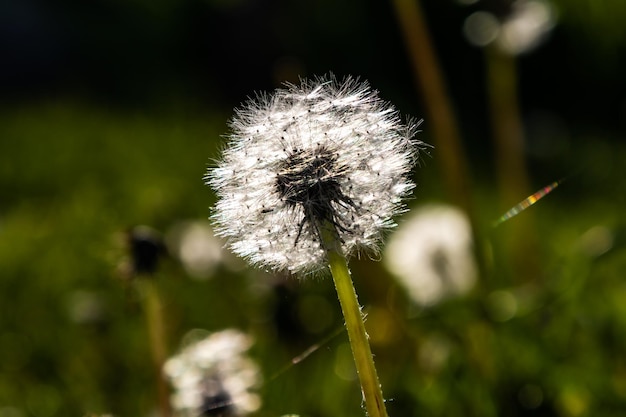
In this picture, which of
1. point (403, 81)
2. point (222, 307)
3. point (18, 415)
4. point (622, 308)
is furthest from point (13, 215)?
point (403, 81)

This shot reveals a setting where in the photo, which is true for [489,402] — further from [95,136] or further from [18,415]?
[95,136]

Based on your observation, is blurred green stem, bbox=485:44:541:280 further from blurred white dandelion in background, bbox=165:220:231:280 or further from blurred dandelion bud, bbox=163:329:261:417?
blurred dandelion bud, bbox=163:329:261:417

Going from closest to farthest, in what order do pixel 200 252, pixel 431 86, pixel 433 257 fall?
1. pixel 431 86
2. pixel 433 257
3. pixel 200 252

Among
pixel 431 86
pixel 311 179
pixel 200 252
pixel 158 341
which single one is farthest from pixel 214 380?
pixel 200 252

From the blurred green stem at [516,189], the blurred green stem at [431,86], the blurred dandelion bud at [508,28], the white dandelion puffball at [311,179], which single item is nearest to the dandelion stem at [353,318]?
the white dandelion puffball at [311,179]

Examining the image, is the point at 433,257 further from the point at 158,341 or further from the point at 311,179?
the point at 311,179

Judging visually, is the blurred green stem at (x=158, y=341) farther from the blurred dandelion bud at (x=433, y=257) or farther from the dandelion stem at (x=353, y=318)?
the blurred dandelion bud at (x=433, y=257)

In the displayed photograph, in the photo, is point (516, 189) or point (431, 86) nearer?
point (431, 86)
